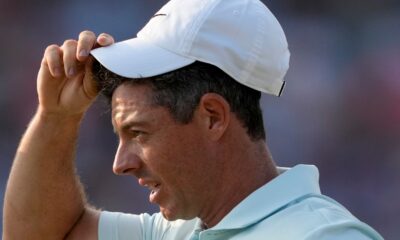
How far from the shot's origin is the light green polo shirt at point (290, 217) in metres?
1.63

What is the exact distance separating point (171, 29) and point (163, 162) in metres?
0.26

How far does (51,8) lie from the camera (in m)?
5.00

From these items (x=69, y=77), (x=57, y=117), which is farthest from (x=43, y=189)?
(x=69, y=77)

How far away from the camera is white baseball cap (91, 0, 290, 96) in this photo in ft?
5.76

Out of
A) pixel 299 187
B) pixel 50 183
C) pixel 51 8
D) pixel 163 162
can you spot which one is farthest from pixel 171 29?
pixel 51 8

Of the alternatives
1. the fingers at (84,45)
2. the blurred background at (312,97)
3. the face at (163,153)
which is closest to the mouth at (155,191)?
the face at (163,153)

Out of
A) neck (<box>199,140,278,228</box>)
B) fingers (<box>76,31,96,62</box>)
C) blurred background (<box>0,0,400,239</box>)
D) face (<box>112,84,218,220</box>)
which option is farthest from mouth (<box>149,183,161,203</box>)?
blurred background (<box>0,0,400,239</box>)

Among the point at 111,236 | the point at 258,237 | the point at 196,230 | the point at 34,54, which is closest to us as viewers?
the point at 258,237

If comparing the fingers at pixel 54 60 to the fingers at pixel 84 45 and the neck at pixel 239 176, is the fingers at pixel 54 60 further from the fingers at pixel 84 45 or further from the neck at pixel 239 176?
the neck at pixel 239 176

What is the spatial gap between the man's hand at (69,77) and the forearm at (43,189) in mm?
46

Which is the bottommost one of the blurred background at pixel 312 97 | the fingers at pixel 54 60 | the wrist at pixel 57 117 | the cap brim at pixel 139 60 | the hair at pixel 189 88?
the blurred background at pixel 312 97

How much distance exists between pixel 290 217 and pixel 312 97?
10.0 ft

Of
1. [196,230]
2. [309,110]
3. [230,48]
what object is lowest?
[309,110]

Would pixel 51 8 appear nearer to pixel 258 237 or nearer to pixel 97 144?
pixel 97 144
